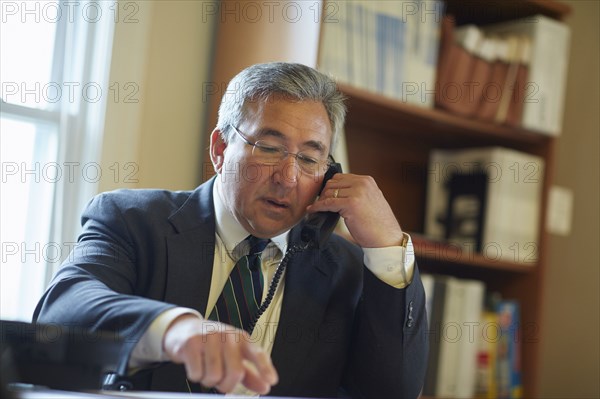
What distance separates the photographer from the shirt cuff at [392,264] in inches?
62.3

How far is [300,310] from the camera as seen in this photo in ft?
5.41

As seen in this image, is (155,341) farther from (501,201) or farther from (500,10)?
(500,10)

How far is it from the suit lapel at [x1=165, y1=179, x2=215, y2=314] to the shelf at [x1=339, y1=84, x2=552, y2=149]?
2.47ft

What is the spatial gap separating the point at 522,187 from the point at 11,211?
61.4 inches

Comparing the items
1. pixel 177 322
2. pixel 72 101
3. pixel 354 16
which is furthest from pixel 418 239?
pixel 177 322

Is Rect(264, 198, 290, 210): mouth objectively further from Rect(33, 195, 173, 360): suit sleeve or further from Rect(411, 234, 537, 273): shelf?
Rect(411, 234, 537, 273): shelf

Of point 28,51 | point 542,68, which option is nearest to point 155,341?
point 28,51

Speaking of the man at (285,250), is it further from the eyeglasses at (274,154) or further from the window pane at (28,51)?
the window pane at (28,51)

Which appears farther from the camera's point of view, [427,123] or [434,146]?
[434,146]

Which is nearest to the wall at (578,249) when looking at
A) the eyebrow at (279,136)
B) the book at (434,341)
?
the book at (434,341)

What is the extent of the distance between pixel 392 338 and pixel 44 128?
3.64 feet

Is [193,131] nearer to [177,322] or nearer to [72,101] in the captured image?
[72,101]

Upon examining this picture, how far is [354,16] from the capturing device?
2299mm

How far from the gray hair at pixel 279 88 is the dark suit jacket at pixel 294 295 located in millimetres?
174
